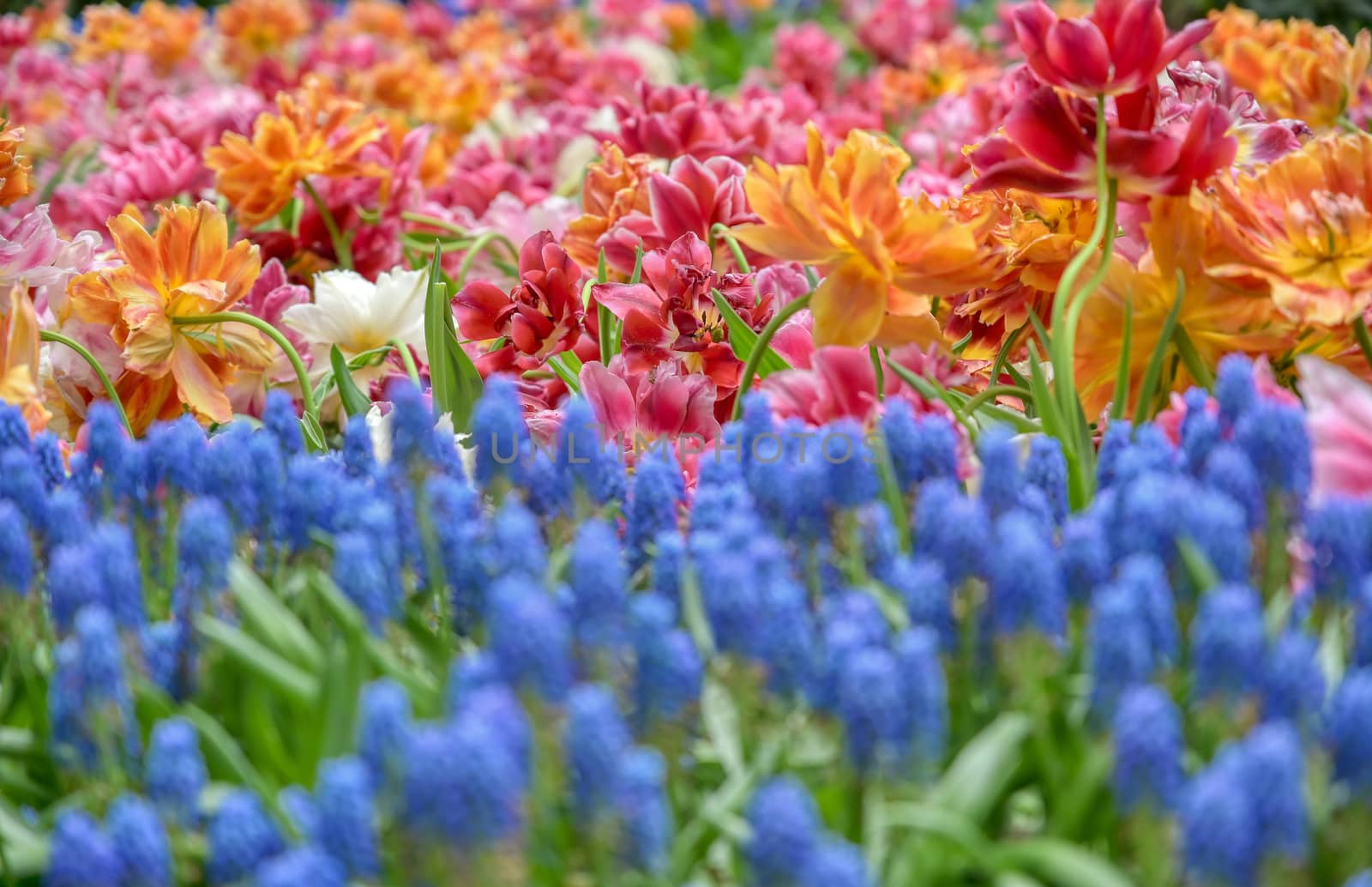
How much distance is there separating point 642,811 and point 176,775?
0.20m

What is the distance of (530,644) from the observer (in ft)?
2.07

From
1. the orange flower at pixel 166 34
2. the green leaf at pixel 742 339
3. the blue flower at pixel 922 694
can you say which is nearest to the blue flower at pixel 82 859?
the blue flower at pixel 922 694

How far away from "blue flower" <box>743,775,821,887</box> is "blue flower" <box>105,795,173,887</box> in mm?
240

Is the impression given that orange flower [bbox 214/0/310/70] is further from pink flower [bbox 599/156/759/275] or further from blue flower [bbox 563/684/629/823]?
blue flower [bbox 563/684/629/823]

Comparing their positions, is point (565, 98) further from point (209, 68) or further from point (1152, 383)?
point (1152, 383)

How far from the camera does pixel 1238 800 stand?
0.54m

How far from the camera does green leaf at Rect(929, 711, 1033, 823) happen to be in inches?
25.7

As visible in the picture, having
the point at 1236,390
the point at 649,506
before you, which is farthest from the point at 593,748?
the point at 1236,390

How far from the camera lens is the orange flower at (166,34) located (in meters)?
3.85

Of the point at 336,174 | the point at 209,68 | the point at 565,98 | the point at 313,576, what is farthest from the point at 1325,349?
the point at 209,68

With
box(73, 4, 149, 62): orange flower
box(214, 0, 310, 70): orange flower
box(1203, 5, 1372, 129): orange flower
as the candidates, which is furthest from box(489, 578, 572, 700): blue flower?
box(214, 0, 310, 70): orange flower

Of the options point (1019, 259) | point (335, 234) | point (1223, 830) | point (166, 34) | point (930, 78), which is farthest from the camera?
point (166, 34)

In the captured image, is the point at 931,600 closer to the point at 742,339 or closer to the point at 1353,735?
the point at 1353,735

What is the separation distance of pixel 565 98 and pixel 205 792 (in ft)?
9.67
